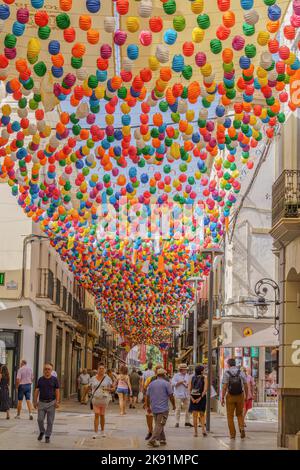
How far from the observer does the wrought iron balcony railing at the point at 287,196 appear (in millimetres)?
16328

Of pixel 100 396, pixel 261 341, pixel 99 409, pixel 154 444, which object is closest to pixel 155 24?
pixel 154 444

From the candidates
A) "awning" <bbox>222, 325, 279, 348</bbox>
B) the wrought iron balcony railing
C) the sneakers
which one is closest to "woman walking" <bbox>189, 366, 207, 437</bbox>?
the sneakers

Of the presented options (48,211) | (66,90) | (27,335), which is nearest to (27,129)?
(66,90)

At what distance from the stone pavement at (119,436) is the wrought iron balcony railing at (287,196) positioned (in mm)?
4426

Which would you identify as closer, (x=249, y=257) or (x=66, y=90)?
(x=66, y=90)

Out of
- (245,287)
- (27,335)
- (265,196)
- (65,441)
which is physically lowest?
(65,441)

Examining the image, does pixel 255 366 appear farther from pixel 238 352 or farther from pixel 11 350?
pixel 11 350

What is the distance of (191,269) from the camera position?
28453 mm

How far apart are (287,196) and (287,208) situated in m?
0.30

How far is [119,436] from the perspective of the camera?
62.1 feet
